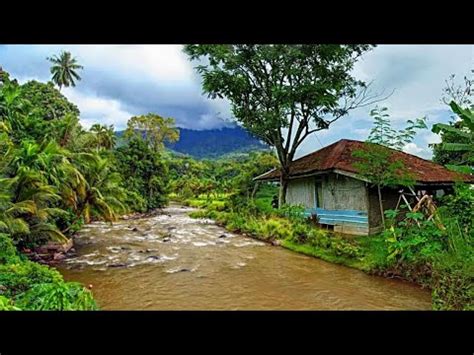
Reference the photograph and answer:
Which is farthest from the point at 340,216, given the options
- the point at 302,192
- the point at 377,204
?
the point at 302,192

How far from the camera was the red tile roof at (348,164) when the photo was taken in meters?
7.73

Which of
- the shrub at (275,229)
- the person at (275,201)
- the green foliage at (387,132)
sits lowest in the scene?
the shrub at (275,229)

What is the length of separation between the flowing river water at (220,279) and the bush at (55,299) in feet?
3.71

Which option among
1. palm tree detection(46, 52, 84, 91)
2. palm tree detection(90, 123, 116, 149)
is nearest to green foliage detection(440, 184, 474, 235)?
palm tree detection(90, 123, 116, 149)

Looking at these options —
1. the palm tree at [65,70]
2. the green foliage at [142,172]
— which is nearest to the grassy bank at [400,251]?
the green foliage at [142,172]

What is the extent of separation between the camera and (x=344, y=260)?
6.04 meters

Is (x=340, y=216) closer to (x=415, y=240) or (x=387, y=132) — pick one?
(x=387, y=132)

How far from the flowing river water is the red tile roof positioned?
83.3 inches

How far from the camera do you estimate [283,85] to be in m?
9.30

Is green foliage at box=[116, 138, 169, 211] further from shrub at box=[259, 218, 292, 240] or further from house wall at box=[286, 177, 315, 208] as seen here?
shrub at box=[259, 218, 292, 240]

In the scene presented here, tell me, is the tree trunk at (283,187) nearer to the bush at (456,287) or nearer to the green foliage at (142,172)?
the green foliage at (142,172)

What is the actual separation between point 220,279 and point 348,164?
12.8 ft

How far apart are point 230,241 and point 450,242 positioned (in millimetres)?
4923
